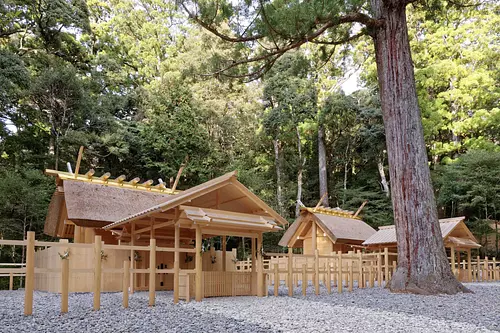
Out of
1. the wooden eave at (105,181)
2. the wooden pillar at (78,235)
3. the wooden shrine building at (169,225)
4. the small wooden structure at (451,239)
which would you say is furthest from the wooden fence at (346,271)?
the wooden pillar at (78,235)

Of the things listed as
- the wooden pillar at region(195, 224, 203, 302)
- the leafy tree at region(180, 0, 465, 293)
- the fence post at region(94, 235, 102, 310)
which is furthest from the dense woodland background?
the fence post at region(94, 235, 102, 310)

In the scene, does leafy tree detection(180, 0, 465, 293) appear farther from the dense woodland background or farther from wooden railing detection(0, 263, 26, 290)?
the dense woodland background

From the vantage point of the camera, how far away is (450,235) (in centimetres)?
1761

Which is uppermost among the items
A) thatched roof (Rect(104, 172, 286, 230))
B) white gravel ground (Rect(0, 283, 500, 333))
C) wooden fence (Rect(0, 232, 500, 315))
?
thatched roof (Rect(104, 172, 286, 230))

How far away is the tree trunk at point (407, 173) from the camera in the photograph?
9.75 metres

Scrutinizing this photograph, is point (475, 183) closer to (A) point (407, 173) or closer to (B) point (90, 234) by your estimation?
(A) point (407, 173)

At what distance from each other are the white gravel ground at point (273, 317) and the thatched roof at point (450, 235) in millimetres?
8205

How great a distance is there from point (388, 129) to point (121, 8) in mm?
26678

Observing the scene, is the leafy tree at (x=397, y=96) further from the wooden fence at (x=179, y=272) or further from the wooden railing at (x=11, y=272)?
the wooden railing at (x=11, y=272)

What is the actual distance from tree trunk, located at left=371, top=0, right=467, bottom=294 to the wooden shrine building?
3074 mm

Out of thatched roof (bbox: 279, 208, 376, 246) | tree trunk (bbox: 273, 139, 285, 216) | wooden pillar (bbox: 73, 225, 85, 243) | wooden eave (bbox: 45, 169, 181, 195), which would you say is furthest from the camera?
tree trunk (bbox: 273, 139, 285, 216)

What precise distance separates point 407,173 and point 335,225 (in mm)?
9353

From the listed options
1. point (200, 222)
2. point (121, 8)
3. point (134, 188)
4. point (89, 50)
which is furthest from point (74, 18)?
point (200, 222)

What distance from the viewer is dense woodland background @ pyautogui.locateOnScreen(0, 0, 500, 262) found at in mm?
20922
